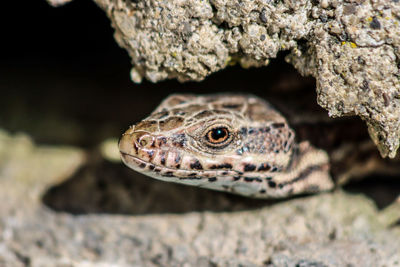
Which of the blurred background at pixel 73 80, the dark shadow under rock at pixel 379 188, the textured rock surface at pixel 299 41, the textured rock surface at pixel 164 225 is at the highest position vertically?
the textured rock surface at pixel 299 41

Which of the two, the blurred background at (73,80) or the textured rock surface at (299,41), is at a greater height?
the textured rock surface at (299,41)

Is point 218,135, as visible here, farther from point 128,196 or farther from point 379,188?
point 379,188

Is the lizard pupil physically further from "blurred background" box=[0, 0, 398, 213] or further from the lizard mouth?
"blurred background" box=[0, 0, 398, 213]

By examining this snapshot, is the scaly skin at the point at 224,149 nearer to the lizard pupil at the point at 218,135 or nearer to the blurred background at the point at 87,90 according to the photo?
the lizard pupil at the point at 218,135

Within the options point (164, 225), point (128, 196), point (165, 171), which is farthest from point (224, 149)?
point (128, 196)

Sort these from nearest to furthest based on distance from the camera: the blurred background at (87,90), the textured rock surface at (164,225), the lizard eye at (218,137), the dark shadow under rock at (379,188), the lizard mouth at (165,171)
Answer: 1. the lizard mouth at (165,171)
2. the lizard eye at (218,137)
3. the textured rock surface at (164,225)
4. the dark shadow under rock at (379,188)
5. the blurred background at (87,90)

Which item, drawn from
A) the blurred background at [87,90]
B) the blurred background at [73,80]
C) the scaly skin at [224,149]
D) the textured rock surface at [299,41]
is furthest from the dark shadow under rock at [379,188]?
the blurred background at [73,80]
